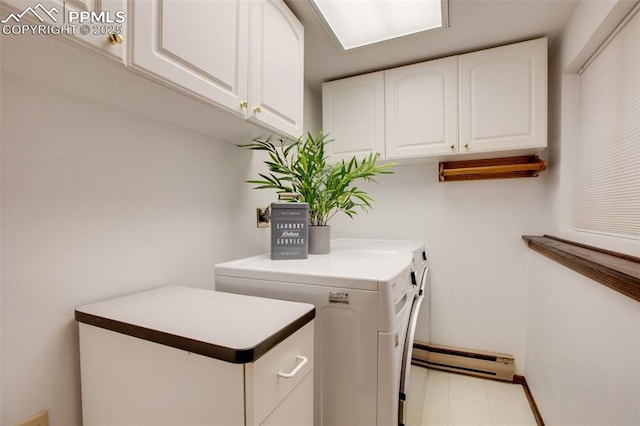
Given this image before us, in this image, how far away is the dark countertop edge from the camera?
0.58 meters

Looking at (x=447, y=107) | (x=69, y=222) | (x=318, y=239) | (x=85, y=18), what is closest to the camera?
(x=85, y=18)

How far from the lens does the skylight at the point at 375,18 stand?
4.61ft

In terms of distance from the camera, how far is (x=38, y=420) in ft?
2.65

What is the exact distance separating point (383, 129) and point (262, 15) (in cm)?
116

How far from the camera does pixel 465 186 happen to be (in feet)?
7.11

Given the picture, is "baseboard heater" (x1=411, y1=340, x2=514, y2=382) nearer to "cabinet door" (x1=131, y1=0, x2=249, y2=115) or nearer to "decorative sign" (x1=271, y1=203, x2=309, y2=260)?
"decorative sign" (x1=271, y1=203, x2=309, y2=260)

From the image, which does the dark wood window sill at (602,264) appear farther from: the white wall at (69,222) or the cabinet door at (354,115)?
the white wall at (69,222)

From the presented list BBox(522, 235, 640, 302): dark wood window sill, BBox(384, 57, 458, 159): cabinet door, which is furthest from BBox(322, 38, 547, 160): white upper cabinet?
BBox(522, 235, 640, 302): dark wood window sill

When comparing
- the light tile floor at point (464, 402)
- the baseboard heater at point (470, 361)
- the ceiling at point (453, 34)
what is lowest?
the light tile floor at point (464, 402)

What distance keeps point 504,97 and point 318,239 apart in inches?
56.7

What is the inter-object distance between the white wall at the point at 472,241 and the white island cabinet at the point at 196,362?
1691 mm

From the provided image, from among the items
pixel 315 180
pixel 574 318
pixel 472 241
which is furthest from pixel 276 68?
pixel 472 241

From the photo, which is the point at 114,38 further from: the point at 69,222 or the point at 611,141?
the point at 611,141

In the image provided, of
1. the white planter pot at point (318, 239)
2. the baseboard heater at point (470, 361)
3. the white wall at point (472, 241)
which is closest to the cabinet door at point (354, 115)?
the white wall at point (472, 241)
